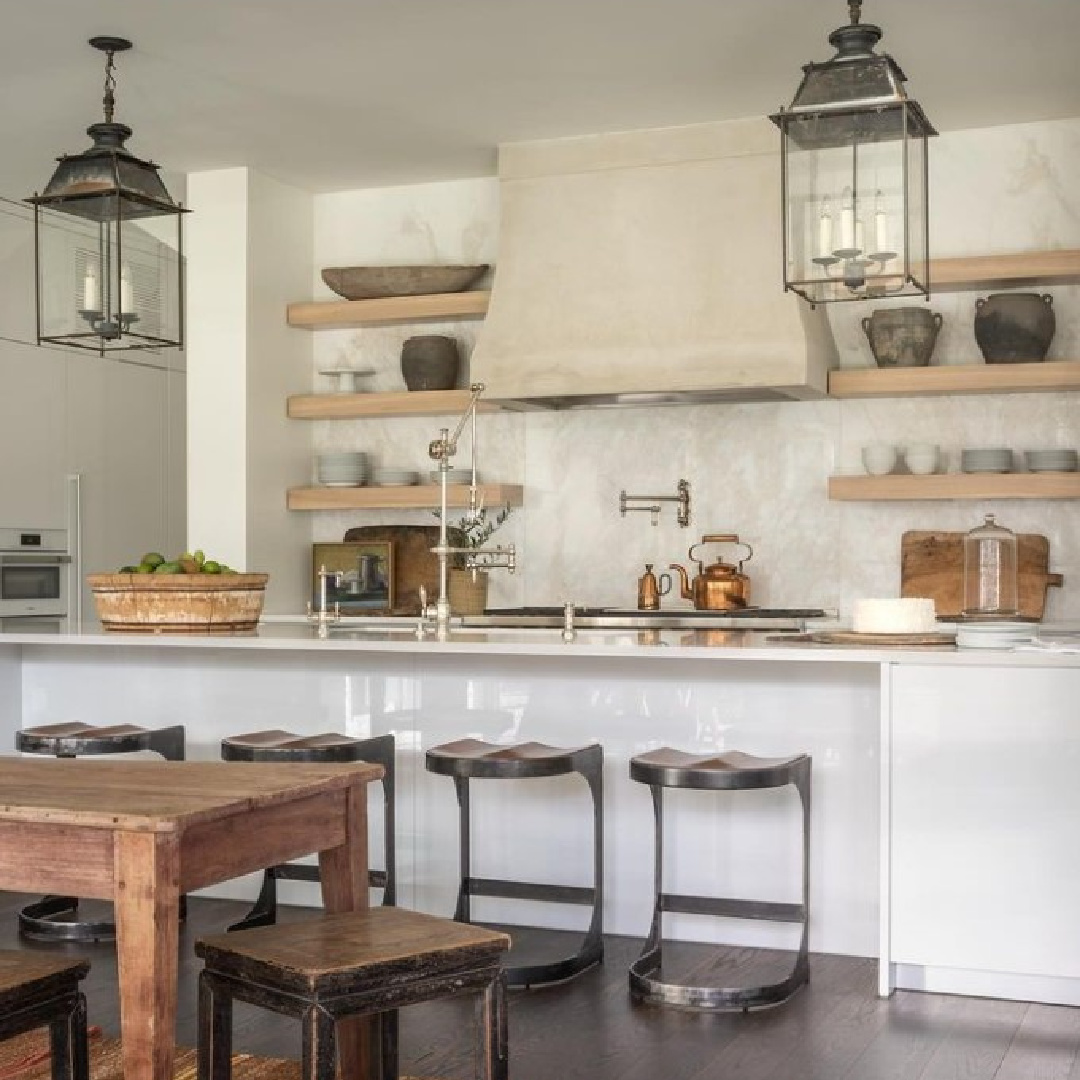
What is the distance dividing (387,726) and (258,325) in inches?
103

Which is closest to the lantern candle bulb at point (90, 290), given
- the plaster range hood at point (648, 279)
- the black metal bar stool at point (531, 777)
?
the black metal bar stool at point (531, 777)

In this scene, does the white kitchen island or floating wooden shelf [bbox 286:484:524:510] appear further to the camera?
floating wooden shelf [bbox 286:484:524:510]

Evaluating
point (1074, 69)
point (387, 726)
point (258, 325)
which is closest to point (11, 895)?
point (387, 726)

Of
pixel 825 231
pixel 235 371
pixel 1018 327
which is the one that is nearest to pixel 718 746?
pixel 825 231

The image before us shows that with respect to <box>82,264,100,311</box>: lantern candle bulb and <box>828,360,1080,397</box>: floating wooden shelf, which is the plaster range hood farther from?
<box>82,264,100,311</box>: lantern candle bulb

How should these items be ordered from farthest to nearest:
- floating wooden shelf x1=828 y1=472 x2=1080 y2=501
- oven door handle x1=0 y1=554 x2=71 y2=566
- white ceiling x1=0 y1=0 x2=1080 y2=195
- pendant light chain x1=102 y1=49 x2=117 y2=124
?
1. oven door handle x1=0 y1=554 x2=71 y2=566
2. floating wooden shelf x1=828 y1=472 x2=1080 y2=501
3. pendant light chain x1=102 y1=49 x2=117 y2=124
4. white ceiling x1=0 y1=0 x2=1080 y2=195

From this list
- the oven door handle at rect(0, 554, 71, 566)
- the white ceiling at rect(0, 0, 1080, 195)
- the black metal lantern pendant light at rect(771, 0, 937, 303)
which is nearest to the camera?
the black metal lantern pendant light at rect(771, 0, 937, 303)

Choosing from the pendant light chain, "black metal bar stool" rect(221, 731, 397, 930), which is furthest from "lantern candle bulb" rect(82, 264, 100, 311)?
"black metal bar stool" rect(221, 731, 397, 930)

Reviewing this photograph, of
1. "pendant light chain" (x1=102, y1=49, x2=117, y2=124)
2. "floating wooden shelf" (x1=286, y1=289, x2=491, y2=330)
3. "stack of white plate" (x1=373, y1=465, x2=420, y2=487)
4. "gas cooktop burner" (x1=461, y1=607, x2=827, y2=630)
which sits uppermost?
"pendant light chain" (x1=102, y1=49, x2=117, y2=124)

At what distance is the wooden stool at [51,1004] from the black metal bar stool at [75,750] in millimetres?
2035

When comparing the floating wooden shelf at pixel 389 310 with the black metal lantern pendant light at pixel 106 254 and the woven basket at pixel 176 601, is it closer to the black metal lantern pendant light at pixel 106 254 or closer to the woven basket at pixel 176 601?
the black metal lantern pendant light at pixel 106 254

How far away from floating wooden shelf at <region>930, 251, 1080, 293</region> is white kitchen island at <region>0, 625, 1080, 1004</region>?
2.07 metres

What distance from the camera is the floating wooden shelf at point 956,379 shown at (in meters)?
5.92

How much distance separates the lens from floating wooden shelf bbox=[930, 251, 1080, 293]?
5906mm
